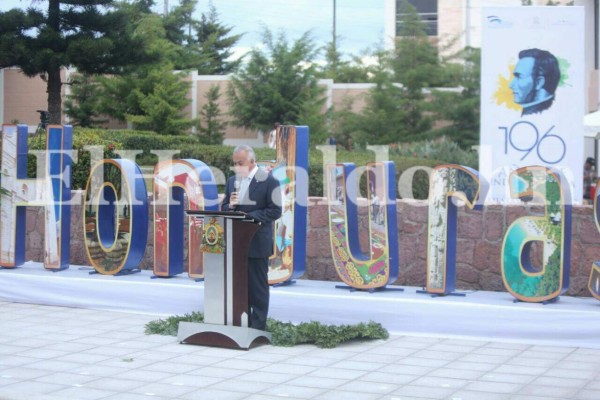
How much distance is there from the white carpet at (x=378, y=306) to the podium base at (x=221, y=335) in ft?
2.76

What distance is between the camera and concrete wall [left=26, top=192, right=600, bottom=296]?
30.2 feet

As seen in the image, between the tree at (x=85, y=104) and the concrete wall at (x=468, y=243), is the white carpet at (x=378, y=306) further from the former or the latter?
the tree at (x=85, y=104)

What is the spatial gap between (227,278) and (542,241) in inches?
124

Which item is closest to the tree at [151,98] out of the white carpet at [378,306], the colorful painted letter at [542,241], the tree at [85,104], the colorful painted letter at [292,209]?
the tree at [85,104]

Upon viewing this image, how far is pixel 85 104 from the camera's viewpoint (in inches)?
1216

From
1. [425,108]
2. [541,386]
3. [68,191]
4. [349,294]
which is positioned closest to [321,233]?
[349,294]

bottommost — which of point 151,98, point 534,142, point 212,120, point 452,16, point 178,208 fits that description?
point 178,208

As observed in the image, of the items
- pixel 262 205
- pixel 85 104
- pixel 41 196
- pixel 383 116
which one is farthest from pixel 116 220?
pixel 85 104

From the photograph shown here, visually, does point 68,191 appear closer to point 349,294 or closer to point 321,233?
point 321,233

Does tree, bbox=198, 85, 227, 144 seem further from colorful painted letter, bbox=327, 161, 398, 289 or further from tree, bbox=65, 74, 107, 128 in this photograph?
colorful painted letter, bbox=327, 161, 398, 289

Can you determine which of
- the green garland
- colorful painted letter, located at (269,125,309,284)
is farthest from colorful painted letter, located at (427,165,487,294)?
colorful painted letter, located at (269,125,309,284)

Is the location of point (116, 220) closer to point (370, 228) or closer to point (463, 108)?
point (370, 228)

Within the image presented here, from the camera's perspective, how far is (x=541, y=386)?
6.89 m

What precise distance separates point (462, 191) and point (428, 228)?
1.69 feet
